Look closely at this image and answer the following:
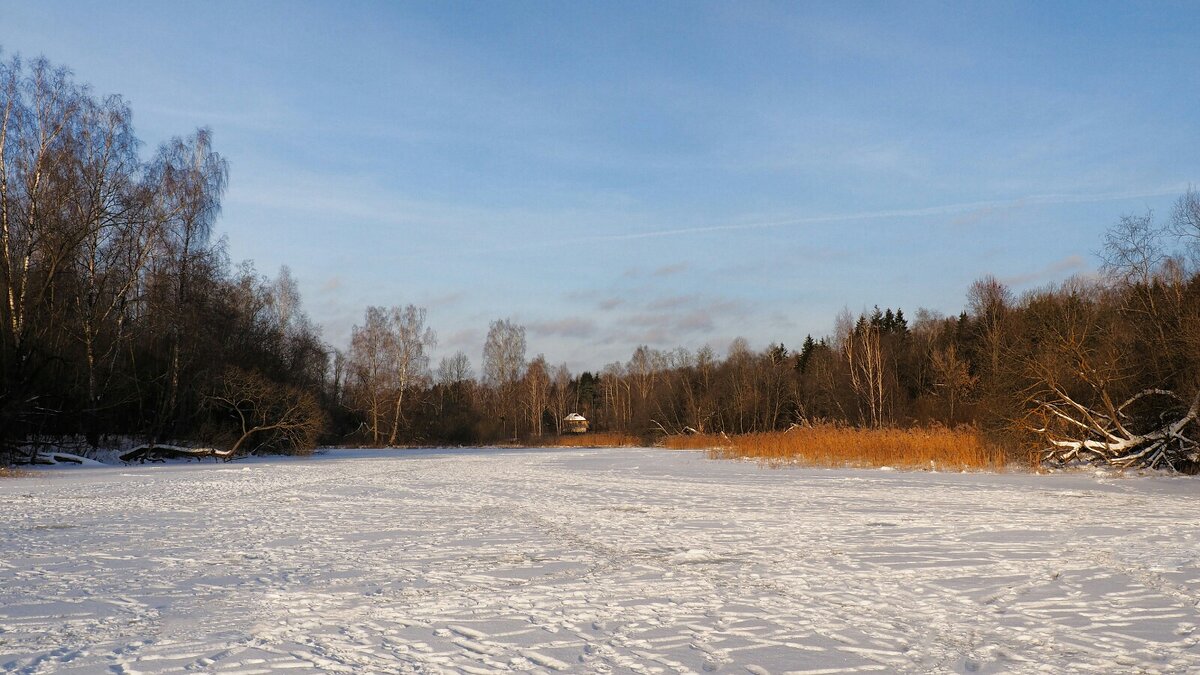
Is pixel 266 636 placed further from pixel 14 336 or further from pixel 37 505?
pixel 14 336

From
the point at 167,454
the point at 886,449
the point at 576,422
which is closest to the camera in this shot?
the point at 886,449

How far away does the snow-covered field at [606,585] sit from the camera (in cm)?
429

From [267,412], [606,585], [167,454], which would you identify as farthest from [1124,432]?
[167,454]

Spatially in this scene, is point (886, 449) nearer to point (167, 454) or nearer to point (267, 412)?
point (267, 412)

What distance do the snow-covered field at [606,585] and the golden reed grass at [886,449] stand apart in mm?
7361

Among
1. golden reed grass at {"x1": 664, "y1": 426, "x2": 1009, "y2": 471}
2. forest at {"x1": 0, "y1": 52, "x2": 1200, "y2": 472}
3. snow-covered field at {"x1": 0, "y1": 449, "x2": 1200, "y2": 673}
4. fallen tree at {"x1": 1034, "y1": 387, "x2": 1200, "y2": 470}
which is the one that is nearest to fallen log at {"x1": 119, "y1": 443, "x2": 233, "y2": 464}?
forest at {"x1": 0, "y1": 52, "x2": 1200, "y2": 472}

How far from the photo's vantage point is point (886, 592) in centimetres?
582

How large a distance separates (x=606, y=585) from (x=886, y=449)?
17113 mm

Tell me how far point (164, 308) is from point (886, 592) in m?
26.5

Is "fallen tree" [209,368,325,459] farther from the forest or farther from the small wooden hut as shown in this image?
the small wooden hut

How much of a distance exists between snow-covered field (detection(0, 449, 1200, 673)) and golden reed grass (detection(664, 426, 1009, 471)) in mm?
7361

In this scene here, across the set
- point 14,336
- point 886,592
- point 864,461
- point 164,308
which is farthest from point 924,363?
point 886,592

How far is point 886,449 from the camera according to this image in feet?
70.7

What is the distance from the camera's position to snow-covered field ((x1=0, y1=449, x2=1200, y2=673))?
4293mm
